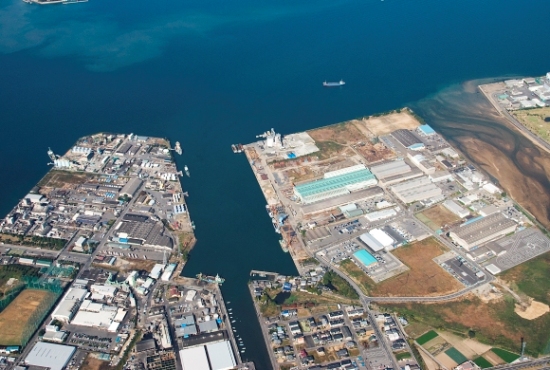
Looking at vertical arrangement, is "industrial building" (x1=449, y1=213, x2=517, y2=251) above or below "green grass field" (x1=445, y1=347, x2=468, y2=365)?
above

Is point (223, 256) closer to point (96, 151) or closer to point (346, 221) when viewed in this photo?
point (346, 221)

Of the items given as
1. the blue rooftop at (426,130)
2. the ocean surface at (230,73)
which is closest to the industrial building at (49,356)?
the ocean surface at (230,73)

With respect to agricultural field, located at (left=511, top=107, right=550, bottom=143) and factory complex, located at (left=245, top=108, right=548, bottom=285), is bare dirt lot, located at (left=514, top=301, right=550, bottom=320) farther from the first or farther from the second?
agricultural field, located at (left=511, top=107, right=550, bottom=143)

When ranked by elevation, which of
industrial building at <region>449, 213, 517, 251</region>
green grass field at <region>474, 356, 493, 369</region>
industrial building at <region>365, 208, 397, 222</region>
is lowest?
green grass field at <region>474, 356, 493, 369</region>

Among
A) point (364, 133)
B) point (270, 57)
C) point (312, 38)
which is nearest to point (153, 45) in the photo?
point (270, 57)

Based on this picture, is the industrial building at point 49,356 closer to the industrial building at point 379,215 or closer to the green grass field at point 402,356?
the green grass field at point 402,356

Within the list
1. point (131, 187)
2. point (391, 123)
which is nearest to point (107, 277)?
point (131, 187)

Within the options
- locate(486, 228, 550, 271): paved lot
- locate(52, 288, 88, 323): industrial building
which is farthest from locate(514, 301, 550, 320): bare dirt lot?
locate(52, 288, 88, 323): industrial building
